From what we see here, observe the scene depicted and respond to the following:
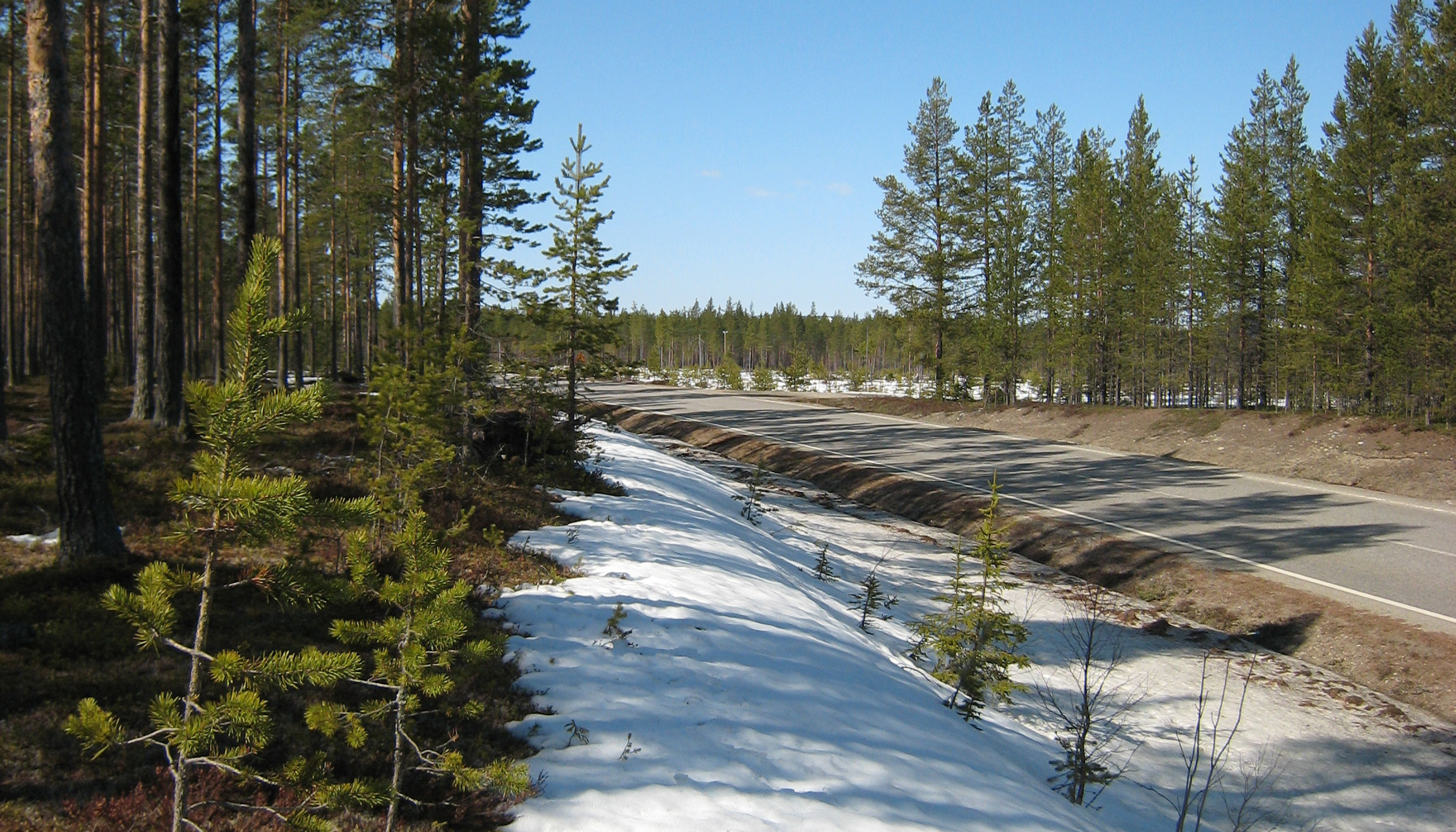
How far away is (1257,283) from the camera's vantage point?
37.2 meters

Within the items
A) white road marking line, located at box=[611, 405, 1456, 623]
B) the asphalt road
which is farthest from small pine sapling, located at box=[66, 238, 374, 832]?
white road marking line, located at box=[611, 405, 1456, 623]

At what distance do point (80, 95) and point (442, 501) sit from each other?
25686 millimetres

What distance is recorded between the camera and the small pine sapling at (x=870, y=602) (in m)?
9.71

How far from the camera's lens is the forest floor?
3.82 metres

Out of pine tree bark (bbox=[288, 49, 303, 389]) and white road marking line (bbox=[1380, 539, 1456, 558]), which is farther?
pine tree bark (bbox=[288, 49, 303, 389])

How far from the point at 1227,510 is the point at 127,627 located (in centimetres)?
1746

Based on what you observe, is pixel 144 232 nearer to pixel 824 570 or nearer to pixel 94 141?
pixel 94 141

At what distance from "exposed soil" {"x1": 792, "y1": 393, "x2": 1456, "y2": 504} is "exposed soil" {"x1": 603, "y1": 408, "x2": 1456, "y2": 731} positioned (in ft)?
26.4

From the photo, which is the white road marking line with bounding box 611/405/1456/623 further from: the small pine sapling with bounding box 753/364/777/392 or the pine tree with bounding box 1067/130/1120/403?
the small pine sapling with bounding box 753/364/777/392

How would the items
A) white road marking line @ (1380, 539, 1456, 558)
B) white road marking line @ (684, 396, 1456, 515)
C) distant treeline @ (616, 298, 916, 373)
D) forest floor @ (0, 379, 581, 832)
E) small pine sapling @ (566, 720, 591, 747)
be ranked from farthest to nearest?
1. distant treeline @ (616, 298, 916, 373)
2. white road marking line @ (684, 396, 1456, 515)
3. white road marking line @ (1380, 539, 1456, 558)
4. small pine sapling @ (566, 720, 591, 747)
5. forest floor @ (0, 379, 581, 832)

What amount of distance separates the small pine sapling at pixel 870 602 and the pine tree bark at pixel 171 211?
10.6 metres

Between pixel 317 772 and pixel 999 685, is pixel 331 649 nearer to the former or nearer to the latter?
pixel 317 772

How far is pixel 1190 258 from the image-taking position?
41.6 metres

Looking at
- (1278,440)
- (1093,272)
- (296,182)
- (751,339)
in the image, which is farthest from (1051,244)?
(751,339)
